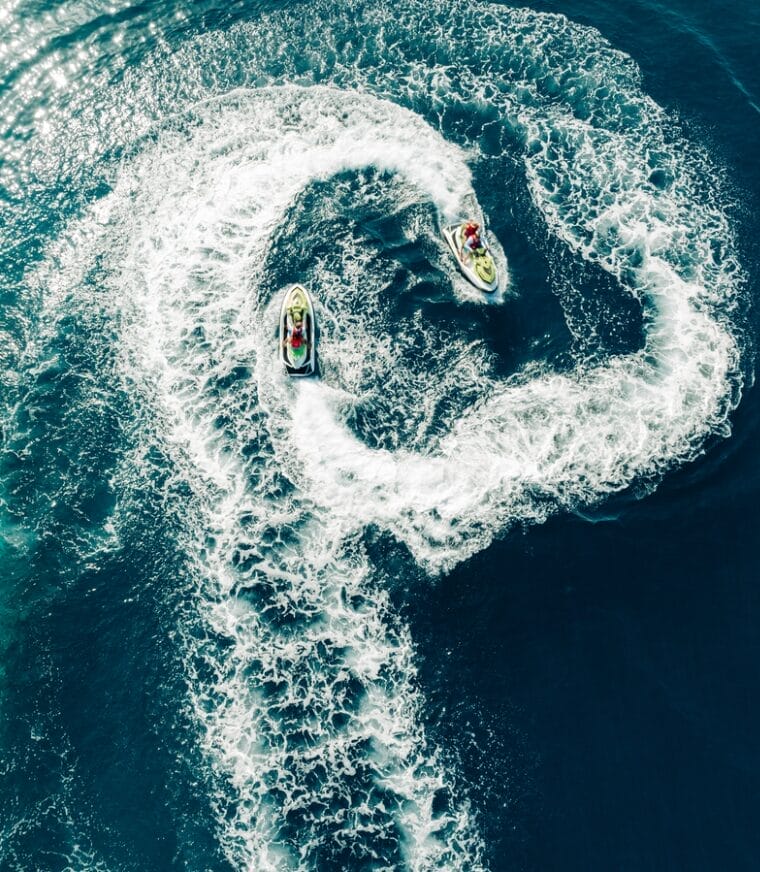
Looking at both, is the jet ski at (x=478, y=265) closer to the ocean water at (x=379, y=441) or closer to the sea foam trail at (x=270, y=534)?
the ocean water at (x=379, y=441)

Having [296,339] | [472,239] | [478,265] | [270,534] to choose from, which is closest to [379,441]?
[296,339]

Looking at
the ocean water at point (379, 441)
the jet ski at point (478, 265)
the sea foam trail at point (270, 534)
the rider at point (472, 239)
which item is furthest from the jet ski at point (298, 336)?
the rider at point (472, 239)

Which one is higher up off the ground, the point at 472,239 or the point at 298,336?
the point at 472,239

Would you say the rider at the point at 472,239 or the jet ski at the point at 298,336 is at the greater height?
the rider at the point at 472,239

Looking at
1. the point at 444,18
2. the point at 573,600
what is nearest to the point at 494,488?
the point at 573,600

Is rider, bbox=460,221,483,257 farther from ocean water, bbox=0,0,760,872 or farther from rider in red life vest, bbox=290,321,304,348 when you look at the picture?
rider in red life vest, bbox=290,321,304,348

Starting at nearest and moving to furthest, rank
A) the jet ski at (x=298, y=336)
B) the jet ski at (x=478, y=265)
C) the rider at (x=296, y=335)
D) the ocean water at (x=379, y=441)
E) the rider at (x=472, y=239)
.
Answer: the ocean water at (x=379, y=441) → the jet ski at (x=298, y=336) → the rider at (x=296, y=335) → the jet ski at (x=478, y=265) → the rider at (x=472, y=239)

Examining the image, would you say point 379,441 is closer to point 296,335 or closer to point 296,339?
point 296,339
